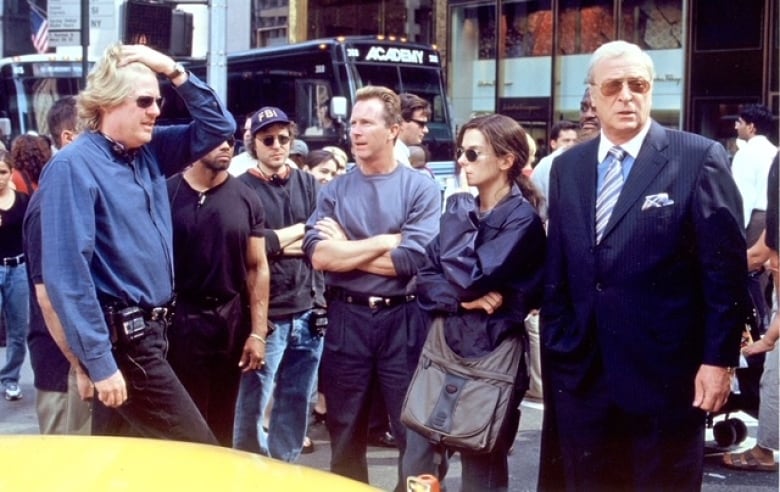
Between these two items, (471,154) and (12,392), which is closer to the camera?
(471,154)

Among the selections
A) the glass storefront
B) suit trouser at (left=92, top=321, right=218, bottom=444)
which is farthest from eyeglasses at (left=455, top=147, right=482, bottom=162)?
the glass storefront

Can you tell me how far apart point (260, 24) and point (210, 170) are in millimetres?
23018

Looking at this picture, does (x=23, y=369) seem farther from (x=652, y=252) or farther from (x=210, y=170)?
(x=652, y=252)

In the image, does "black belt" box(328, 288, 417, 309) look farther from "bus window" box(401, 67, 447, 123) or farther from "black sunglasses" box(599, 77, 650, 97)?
"bus window" box(401, 67, 447, 123)

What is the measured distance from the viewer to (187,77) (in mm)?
4660

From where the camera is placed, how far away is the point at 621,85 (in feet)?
13.4

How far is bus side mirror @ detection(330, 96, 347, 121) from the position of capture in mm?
17859

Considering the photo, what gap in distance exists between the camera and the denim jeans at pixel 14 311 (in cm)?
856

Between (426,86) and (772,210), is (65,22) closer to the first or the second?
(426,86)

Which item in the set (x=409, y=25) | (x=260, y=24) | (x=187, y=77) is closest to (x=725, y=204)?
(x=187, y=77)

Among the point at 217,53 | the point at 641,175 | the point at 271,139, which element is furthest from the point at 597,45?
the point at 641,175

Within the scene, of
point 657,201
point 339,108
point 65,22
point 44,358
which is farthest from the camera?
point 339,108

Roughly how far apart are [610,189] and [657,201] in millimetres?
227

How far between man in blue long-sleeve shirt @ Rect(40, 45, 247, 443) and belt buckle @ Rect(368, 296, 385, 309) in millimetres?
1049
